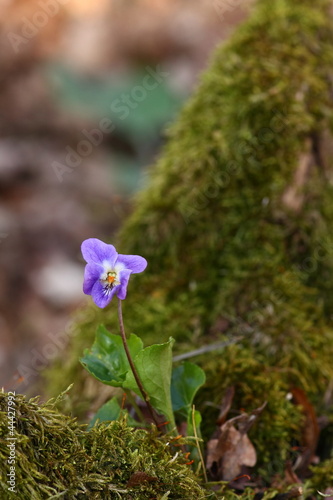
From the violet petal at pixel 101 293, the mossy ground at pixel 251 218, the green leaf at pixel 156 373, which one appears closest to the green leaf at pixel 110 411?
the green leaf at pixel 156 373

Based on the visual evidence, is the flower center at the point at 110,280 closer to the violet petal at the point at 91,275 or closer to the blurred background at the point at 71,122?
the violet petal at the point at 91,275

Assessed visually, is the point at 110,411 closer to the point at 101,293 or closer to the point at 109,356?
the point at 109,356

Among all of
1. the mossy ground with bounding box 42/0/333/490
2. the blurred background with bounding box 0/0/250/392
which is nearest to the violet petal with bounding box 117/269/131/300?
the mossy ground with bounding box 42/0/333/490

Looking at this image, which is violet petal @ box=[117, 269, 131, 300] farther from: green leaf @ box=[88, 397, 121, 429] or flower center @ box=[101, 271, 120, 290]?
green leaf @ box=[88, 397, 121, 429]

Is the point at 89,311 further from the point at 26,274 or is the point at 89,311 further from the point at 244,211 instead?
the point at 26,274

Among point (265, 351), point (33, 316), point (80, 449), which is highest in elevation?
point (80, 449)

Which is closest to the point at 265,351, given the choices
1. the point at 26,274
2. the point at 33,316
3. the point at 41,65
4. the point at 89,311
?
the point at 89,311
